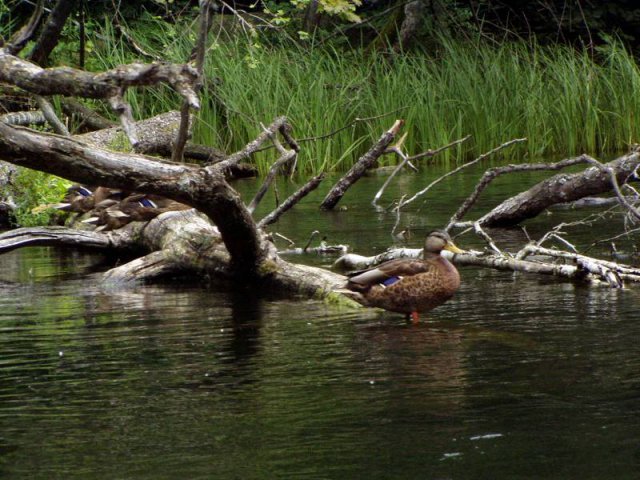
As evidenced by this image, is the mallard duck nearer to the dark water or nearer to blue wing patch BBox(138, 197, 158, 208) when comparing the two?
the dark water

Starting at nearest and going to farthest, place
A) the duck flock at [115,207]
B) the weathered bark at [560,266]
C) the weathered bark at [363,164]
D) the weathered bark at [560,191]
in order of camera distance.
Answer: the weathered bark at [560,266] < the weathered bark at [560,191] < the duck flock at [115,207] < the weathered bark at [363,164]

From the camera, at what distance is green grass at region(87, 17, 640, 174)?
18.1 metres

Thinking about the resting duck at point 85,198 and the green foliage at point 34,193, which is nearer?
the resting duck at point 85,198

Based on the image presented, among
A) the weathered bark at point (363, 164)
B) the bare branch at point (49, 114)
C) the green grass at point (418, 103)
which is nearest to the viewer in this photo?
the bare branch at point (49, 114)

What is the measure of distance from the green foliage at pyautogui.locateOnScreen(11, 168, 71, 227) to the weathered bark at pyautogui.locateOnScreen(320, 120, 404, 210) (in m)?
2.94

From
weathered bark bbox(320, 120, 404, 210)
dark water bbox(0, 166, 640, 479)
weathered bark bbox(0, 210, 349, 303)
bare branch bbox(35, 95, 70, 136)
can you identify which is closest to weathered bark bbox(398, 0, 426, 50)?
weathered bark bbox(320, 120, 404, 210)

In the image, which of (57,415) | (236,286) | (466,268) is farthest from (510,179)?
(57,415)

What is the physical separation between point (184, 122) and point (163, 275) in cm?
131

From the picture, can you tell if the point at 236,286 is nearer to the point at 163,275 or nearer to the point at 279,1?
the point at 163,275

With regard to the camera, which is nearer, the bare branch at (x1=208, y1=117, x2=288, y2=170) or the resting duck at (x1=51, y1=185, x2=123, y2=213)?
the bare branch at (x1=208, y1=117, x2=288, y2=170)

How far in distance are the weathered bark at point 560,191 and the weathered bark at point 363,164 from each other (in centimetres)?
120

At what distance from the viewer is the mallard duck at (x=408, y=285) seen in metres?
7.32

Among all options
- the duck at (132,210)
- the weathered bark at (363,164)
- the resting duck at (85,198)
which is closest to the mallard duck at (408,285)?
the duck at (132,210)

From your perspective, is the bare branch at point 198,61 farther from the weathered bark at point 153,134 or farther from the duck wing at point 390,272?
the weathered bark at point 153,134
